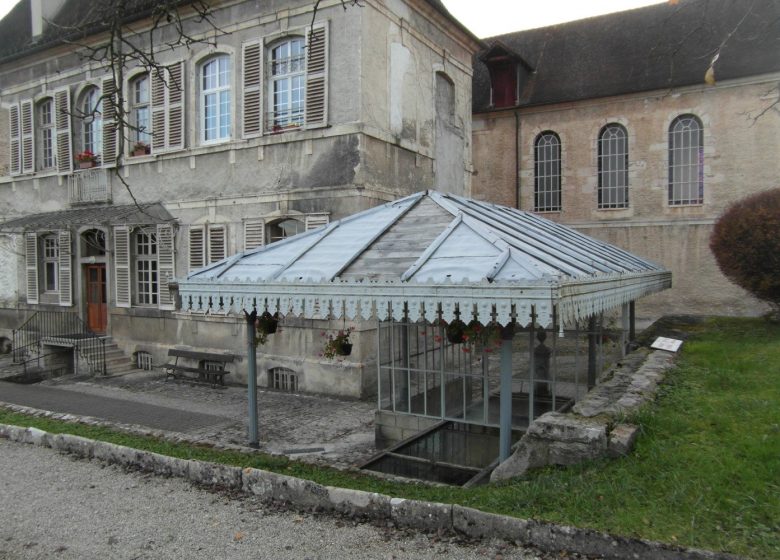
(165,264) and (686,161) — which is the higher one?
(686,161)

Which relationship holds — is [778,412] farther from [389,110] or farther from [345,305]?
[389,110]

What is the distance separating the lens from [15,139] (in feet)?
56.6

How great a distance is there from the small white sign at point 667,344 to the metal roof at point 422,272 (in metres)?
1.53

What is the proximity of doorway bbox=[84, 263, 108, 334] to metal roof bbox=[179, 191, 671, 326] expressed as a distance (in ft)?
31.6

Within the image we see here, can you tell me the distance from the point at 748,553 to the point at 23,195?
18842 mm

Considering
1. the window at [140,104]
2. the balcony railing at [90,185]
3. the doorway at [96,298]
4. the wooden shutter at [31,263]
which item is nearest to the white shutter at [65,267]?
the doorway at [96,298]

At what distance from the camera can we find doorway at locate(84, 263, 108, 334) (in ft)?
52.1

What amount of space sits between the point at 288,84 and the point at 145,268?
6.02 m

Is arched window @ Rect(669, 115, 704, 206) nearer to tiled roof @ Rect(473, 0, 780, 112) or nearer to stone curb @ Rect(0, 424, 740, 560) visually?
tiled roof @ Rect(473, 0, 780, 112)

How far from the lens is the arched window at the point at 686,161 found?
55.8ft

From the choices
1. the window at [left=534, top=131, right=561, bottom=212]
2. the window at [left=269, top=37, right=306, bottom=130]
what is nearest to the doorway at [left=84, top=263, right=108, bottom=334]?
the window at [left=269, top=37, right=306, bottom=130]

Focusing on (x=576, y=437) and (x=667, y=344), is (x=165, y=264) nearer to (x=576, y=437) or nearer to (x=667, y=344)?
(x=667, y=344)

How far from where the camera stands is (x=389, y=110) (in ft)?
41.2

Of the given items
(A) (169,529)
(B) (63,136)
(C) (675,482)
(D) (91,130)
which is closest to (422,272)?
(C) (675,482)
